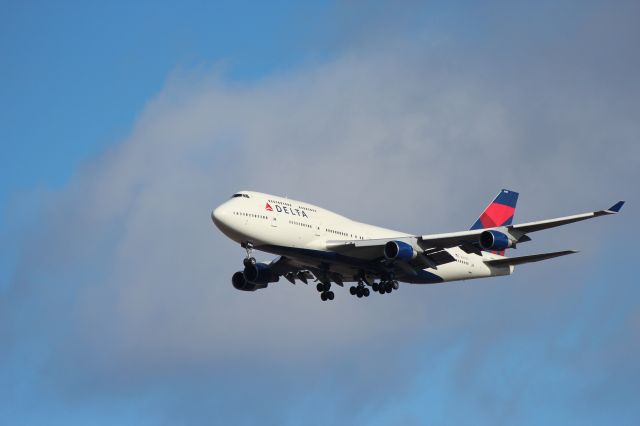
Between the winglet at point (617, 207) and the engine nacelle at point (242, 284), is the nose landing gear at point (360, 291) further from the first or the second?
the winglet at point (617, 207)

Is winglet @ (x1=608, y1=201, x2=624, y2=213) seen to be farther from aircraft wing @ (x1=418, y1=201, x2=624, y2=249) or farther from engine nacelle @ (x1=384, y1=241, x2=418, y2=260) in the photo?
engine nacelle @ (x1=384, y1=241, x2=418, y2=260)

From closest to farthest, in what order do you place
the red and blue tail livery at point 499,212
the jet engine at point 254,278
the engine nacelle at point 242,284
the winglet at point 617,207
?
the winglet at point 617,207 → the jet engine at point 254,278 → the engine nacelle at point 242,284 → the red and blue tail livery at point 499,212

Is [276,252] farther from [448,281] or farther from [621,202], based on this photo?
[621,202]

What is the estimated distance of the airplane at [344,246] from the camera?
188ft

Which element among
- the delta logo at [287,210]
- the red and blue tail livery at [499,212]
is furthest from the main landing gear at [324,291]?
the red and blue tail livery at [499,212]

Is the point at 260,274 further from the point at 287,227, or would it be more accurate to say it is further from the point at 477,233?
the point at 477,233

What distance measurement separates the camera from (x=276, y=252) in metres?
58.6

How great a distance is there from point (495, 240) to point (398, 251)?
504cm

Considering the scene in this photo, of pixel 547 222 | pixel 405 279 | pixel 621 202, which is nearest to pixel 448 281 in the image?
pixel 405 279

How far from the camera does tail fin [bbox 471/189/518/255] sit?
71.5 meters

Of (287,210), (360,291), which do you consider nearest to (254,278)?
(360,291)

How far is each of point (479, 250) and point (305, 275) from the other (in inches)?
449

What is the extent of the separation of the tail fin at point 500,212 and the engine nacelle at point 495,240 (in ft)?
45.3

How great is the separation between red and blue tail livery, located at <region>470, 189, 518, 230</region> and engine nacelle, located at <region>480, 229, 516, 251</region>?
1374 cm
